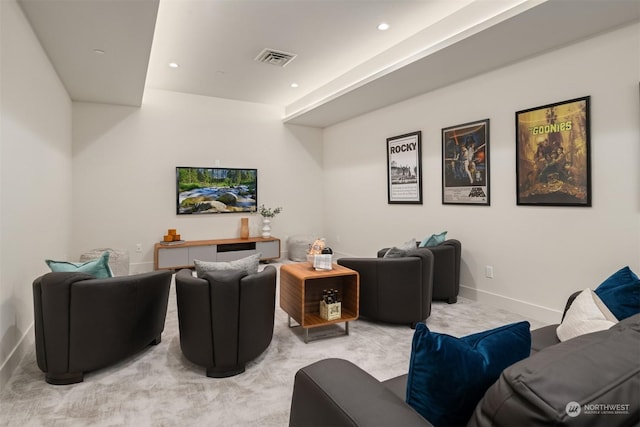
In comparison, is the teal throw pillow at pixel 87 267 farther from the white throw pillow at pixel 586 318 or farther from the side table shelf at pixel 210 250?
Answer: the side table shelf at pixel 210 250

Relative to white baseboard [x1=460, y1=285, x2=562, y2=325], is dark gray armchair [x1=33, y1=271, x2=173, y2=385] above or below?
above

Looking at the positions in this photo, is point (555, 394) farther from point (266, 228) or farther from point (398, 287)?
point (266, 228)

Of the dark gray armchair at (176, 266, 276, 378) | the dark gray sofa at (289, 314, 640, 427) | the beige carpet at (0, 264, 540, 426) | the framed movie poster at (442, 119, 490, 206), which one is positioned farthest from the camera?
the framed movie poster at (442, 119, 490, 206)

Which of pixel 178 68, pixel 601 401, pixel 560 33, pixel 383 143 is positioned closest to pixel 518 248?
pixel 560 33

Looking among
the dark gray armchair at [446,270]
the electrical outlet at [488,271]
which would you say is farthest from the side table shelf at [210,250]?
the electrical outlet at [488,271]

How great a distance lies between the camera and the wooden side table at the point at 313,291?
9.72 feet

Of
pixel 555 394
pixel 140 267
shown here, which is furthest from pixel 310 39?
pixel 140 267

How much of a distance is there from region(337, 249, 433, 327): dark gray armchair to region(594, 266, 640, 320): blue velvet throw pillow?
1446 mm

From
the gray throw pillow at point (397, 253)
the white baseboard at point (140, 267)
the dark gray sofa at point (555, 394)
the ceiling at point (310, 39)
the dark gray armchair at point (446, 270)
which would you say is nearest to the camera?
the dark gray sofa at point (555, 394)

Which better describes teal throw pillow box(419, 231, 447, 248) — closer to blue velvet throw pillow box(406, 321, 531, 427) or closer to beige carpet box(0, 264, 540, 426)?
beige carpet box(0, 264, 540, 426)

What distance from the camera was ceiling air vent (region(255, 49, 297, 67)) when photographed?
4327 millimetres

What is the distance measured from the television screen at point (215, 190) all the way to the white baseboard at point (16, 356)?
332 cm

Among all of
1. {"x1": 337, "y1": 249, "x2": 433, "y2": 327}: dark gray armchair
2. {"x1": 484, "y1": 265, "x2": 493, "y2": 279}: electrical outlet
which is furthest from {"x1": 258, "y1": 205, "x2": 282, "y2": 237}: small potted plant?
{"x1": 484, "y1": 265, "x2": 493, "y2": 279}: electrical outlet

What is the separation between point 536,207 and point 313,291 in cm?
239
